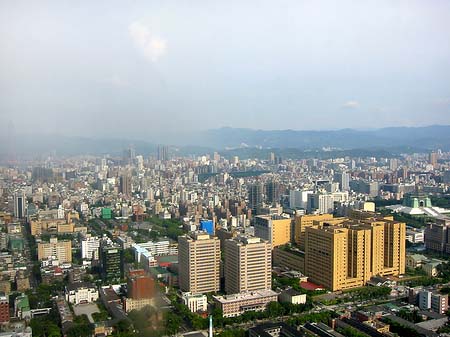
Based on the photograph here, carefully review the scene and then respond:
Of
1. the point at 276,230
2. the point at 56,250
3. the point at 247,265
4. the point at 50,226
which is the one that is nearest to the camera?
the point at 247,265

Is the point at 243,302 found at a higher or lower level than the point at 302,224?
lower

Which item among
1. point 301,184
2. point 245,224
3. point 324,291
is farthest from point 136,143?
point 301,184

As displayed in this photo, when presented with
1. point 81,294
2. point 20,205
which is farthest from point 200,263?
point 20,205

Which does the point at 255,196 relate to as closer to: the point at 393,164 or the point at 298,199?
the point at 298,199

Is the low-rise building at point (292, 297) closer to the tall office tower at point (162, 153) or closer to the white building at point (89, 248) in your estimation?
the white building at point (89, 248)

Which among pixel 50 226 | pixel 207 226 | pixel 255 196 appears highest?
pixel 255 196

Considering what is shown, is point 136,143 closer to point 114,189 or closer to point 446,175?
point 114,189
